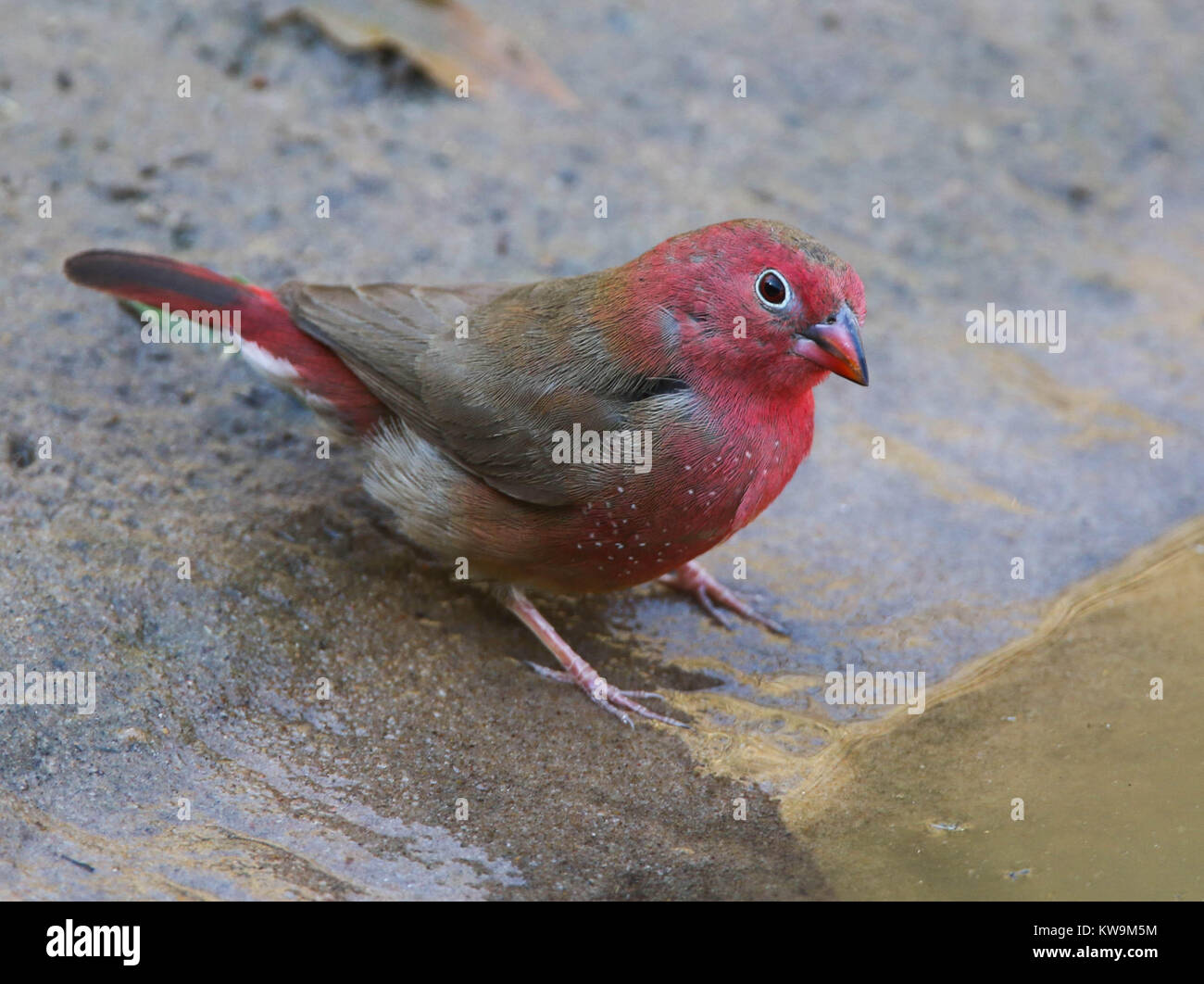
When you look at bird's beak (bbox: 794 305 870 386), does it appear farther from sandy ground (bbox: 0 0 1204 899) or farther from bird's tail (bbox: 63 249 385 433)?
bird's tail (bbox: 63 249 385 433)

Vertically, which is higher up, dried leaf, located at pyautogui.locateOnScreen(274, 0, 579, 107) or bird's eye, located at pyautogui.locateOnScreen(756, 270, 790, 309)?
dried leaf, located at pyautogui.locateOnScreen(274, 0, 579, 107)

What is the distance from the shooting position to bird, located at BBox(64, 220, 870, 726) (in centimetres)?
387

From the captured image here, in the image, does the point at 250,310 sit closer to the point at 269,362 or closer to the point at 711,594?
the point at 269,362

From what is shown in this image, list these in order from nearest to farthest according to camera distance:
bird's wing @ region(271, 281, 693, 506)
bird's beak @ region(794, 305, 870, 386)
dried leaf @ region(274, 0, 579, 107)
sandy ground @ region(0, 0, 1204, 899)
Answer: sandy ground @ region(0, 0, 1204, 899) < bird's beak @ region(794, 305, 870, 386) < bird's wing @ region(271, 281, 693, 506) < dried leaf @ region(274, 0, 579, 107)

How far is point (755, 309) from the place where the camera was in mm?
3832

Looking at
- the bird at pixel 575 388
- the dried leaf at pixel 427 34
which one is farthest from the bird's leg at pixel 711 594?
the dried leaf at pixel 427 34

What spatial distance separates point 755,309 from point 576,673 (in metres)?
1.28

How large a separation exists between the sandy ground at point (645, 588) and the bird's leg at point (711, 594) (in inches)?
2.6

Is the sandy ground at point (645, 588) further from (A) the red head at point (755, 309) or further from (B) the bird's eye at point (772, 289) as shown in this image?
(B) the bird's eye at point (772, 289)

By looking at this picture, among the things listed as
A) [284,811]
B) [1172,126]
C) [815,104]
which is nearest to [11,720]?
[284,811]

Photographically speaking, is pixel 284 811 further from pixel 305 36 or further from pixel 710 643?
pixel 305 36

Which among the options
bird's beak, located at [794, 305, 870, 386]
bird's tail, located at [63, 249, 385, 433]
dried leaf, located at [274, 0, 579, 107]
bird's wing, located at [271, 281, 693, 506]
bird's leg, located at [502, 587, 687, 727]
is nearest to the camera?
bird's beak, located at [794, 305, 870, 386]

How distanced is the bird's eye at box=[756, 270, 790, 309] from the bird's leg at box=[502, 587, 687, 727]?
1.29 metres

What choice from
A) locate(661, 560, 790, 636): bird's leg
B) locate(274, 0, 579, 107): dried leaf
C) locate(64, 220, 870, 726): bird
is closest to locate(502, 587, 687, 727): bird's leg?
locate(64, 220, 870, 726): bird
